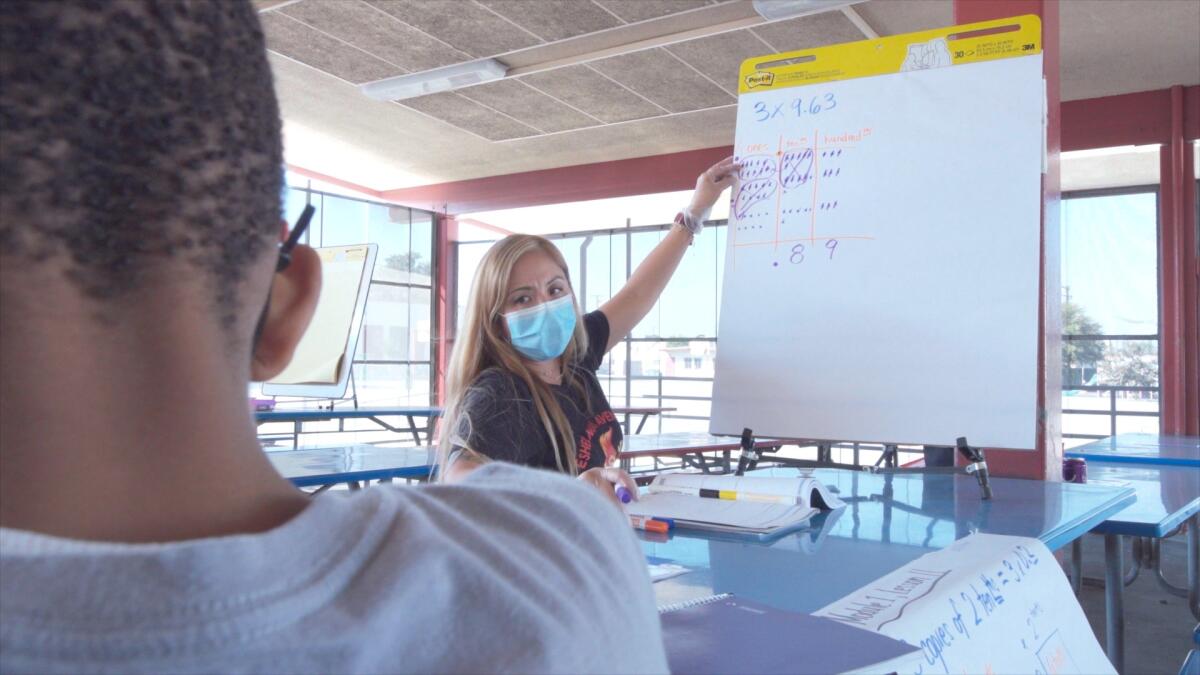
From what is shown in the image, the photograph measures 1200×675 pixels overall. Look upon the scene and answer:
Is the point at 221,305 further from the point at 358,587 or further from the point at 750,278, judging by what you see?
the point at 750,278

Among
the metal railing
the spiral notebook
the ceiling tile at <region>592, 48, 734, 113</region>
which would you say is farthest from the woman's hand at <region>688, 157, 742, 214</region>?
the metal railing

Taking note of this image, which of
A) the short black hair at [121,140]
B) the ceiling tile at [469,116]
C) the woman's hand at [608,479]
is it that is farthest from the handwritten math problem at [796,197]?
the ceiling tile at [469,116]

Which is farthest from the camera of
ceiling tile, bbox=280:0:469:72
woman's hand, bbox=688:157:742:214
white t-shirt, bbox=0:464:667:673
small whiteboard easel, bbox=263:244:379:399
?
ceiling tile, bbox=280:0:469:72

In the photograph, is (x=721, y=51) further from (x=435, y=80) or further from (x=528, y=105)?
(x=435, y=80)

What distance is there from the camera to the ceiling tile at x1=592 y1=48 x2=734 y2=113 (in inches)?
215

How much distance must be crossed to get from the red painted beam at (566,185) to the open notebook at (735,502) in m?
6.08

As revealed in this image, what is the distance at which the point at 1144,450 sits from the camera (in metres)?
3.21

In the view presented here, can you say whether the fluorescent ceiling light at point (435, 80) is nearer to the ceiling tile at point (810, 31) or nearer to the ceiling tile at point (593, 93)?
the ceiling tile at point (593, 93)

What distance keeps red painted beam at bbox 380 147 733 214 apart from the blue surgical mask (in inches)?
229

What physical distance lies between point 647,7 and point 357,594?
4.76m

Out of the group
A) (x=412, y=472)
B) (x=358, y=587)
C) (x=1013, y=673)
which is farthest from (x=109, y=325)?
(x=412, y=472)

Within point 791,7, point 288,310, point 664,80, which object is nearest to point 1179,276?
point 791,7

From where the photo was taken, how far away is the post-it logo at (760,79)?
205 cm

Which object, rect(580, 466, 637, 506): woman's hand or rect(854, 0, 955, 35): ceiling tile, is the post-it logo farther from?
rect(854, 0, 955, 35): ceiling tile
